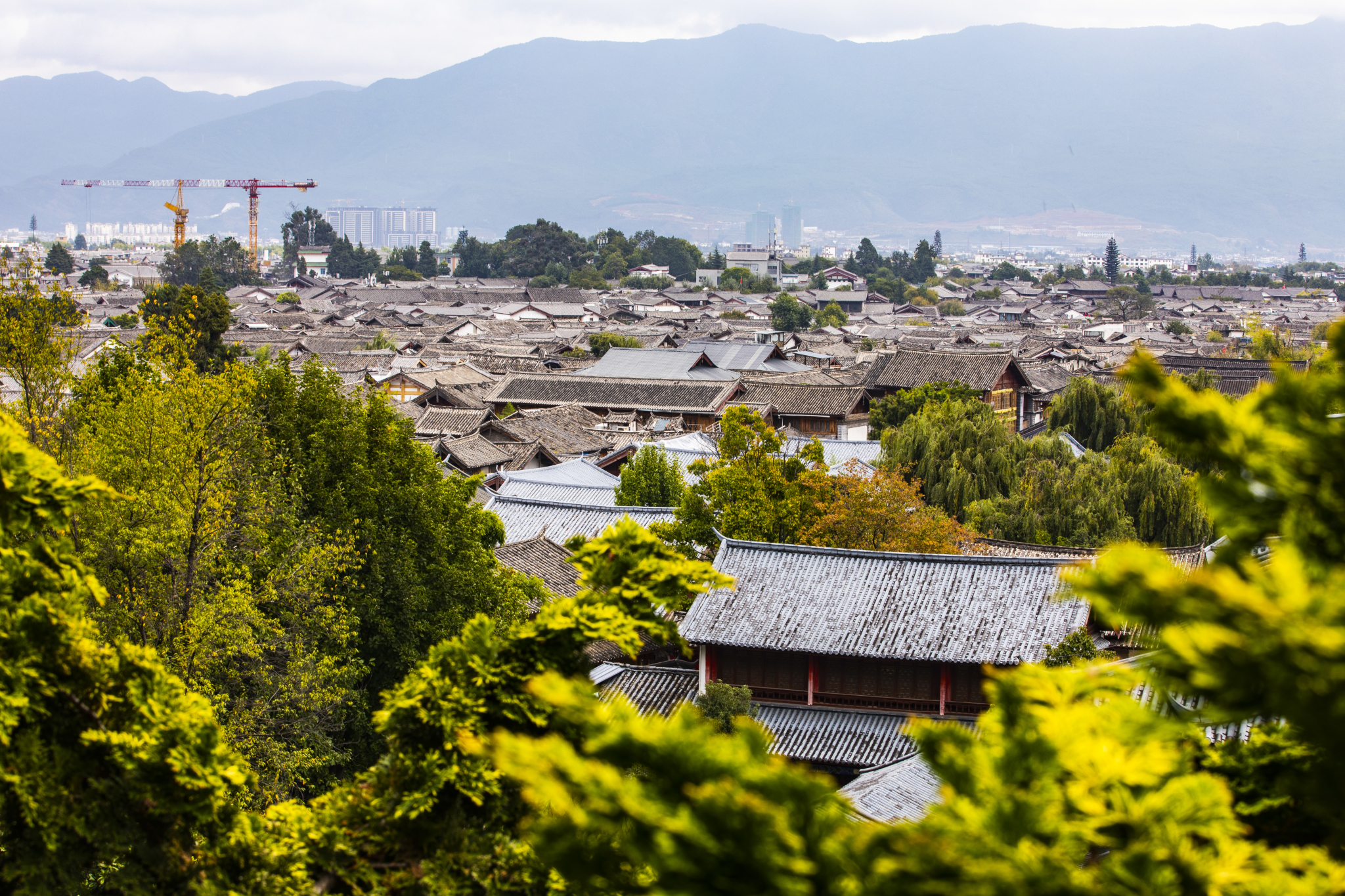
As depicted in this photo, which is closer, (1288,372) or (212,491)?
(1288,372)

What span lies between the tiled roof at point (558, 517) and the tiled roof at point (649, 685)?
17.7 feet

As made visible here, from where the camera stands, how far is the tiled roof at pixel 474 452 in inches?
1246

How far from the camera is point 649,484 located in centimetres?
2455

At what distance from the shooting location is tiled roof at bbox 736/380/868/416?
4091cm

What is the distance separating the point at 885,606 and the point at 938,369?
95.9 feet

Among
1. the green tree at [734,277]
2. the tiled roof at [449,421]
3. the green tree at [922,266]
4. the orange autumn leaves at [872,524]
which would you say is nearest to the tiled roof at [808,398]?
the tiled roof at [449,421]

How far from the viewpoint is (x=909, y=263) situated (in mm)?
133500

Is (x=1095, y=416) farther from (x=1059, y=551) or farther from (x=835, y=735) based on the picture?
(x=835, y=735)

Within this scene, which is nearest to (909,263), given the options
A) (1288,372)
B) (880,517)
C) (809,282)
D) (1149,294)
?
(809,282)

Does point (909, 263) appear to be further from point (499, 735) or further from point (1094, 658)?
point (499, 735)

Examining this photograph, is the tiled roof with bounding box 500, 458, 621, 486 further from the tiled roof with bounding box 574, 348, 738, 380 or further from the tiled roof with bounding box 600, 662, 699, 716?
the tiled roof with bounding box 574, 348, 738, 380

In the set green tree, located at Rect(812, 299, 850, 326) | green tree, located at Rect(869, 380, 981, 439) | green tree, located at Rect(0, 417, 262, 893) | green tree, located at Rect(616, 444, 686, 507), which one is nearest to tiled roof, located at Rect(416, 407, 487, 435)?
green tree, located at Rect(616, 444, 686, 507)

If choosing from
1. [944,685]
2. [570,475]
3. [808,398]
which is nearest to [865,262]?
[808,398]

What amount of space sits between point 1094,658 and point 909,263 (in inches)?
4962
